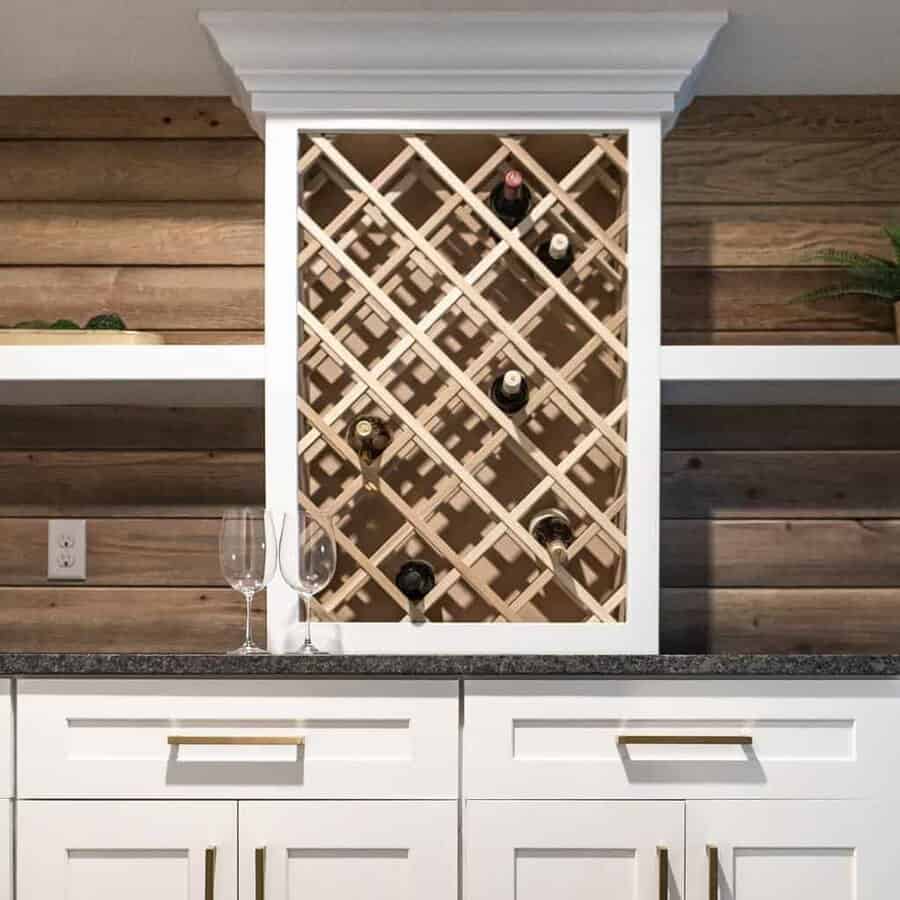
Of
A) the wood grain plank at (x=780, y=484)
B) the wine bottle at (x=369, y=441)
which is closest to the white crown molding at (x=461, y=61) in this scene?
the wine bottle at (x=369, y=441)

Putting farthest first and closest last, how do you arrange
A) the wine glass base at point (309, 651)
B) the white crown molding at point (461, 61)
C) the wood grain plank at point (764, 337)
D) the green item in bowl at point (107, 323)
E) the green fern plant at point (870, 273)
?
the wood grain plank at point (764, 337) → the green fern plant at point (870, 273) → the green item in bowl at point (107, 323) → the white crown molding at point (461, 61) → the wine glass base at point (309, 651)

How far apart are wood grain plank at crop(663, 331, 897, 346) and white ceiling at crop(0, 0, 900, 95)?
457mm

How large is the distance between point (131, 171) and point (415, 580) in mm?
973

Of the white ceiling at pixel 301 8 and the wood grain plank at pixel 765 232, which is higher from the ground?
the white ceiling at pixel 301 8

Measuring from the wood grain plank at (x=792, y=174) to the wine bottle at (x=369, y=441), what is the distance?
0.74 m

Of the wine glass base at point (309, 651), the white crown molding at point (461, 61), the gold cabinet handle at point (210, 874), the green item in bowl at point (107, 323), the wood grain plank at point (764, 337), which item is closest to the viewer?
the gold cabinet handle at point (210, 874)

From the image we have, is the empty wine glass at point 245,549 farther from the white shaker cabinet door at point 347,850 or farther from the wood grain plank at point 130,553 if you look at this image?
the wood grain plank at point 130,553

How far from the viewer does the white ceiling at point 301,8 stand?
72.6 inches

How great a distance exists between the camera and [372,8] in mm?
1844

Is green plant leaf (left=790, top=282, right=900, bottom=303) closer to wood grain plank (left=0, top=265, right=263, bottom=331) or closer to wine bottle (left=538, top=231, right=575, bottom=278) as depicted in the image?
wine bottle (left=538, top=231, right=575, bottom=278)

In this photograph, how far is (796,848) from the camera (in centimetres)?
167

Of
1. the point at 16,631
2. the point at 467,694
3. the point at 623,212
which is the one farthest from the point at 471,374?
the point at 16,631

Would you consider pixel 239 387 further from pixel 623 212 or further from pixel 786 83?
pixel 786 83

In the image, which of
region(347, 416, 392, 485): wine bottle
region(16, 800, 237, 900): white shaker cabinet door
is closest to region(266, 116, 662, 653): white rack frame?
region(347, 416, 392, 485): wine bottle
